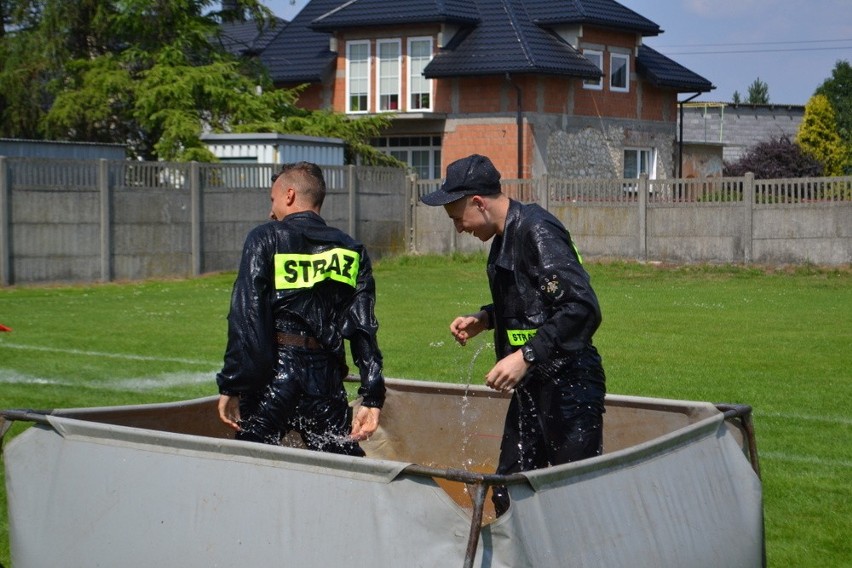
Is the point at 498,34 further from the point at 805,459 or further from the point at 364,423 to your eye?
the point at 364,423

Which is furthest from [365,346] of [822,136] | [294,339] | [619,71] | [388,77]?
[822,136]

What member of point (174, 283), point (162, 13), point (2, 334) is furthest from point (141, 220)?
point (162, 13)

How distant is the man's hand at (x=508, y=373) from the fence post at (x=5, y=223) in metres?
19.1

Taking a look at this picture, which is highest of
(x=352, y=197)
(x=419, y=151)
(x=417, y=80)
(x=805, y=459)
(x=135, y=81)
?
(x=417, y=80)

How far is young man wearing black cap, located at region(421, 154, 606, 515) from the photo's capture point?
541 centimetres

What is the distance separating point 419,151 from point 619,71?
7.56m

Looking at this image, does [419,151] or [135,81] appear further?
[419,151]

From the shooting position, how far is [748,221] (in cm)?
2725

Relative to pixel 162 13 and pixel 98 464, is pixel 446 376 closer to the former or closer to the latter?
pixel 98 464

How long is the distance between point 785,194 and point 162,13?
17.5 m

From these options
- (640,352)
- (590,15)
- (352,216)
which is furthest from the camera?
(590,15)

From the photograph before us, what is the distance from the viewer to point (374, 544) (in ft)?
14.5

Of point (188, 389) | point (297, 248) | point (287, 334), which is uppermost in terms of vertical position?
point (297, 248)

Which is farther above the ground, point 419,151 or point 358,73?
point 358,73
